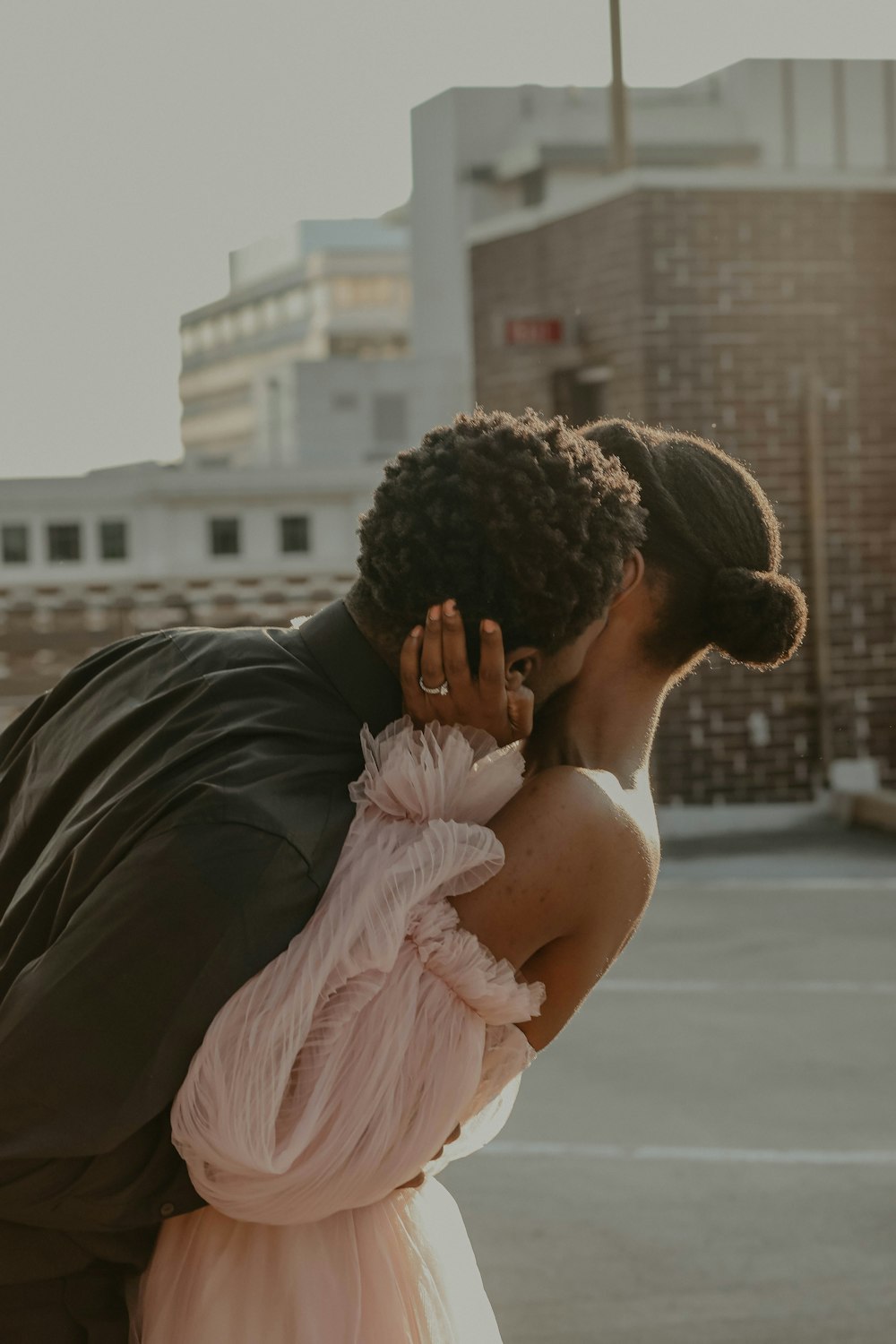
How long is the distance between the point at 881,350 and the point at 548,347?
8.93 ft

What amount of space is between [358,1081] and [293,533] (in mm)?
66267

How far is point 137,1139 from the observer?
179 centimetres

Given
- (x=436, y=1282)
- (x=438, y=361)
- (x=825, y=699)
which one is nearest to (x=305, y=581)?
(x=825, y=699)

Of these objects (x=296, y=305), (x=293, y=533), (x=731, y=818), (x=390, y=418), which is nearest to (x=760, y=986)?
(x=731, y=818)

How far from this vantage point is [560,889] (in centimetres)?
189

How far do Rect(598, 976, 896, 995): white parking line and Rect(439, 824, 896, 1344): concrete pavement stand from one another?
0.02 m

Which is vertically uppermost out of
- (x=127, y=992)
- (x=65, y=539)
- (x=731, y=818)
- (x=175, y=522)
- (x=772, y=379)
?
(x=175, y=522)

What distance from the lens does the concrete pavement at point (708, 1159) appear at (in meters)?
4.62

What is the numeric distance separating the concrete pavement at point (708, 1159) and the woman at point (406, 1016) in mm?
2583

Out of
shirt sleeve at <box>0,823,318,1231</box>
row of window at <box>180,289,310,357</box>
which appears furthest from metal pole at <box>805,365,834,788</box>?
row of window at <box>180,289,310,357</box>

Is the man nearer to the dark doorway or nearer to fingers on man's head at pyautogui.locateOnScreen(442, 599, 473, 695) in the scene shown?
fingers on man's head at pyautogui.locateOnScreen(442, 599, 473, 695)

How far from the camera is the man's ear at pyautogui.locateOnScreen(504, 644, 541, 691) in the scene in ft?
6.21

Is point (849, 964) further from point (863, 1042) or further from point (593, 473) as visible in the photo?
point (593, 473)

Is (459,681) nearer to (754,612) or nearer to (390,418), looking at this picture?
(754,612)
